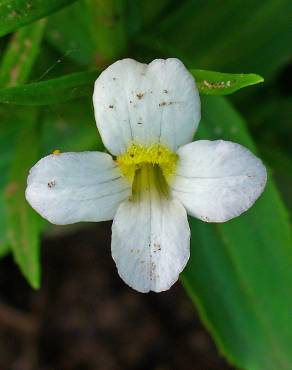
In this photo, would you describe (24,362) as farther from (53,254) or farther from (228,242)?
(228,242)

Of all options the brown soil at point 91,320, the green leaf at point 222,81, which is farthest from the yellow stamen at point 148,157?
the brown soil at point 91,320

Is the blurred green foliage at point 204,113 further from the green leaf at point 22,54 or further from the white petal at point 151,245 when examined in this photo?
the white petal at point 151,245

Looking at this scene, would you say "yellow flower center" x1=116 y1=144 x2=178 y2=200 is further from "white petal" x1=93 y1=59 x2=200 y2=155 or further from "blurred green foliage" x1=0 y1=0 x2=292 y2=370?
"blurred green foliage" x1=0 y1=0 x2=292 y2=370

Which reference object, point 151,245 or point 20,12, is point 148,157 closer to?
point 151,245

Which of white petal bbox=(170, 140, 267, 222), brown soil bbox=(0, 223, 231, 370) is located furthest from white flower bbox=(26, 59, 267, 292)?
brown soil bbox=(0, 223, 231, 370)

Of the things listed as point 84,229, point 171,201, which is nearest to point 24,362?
point 84,229

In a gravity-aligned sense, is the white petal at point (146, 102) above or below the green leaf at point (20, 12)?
below

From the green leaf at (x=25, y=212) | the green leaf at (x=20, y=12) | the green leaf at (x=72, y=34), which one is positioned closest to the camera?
the green leaf at (x=20, y=12)

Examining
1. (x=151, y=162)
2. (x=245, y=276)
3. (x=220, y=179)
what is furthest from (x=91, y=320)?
(x=220, y=179)
